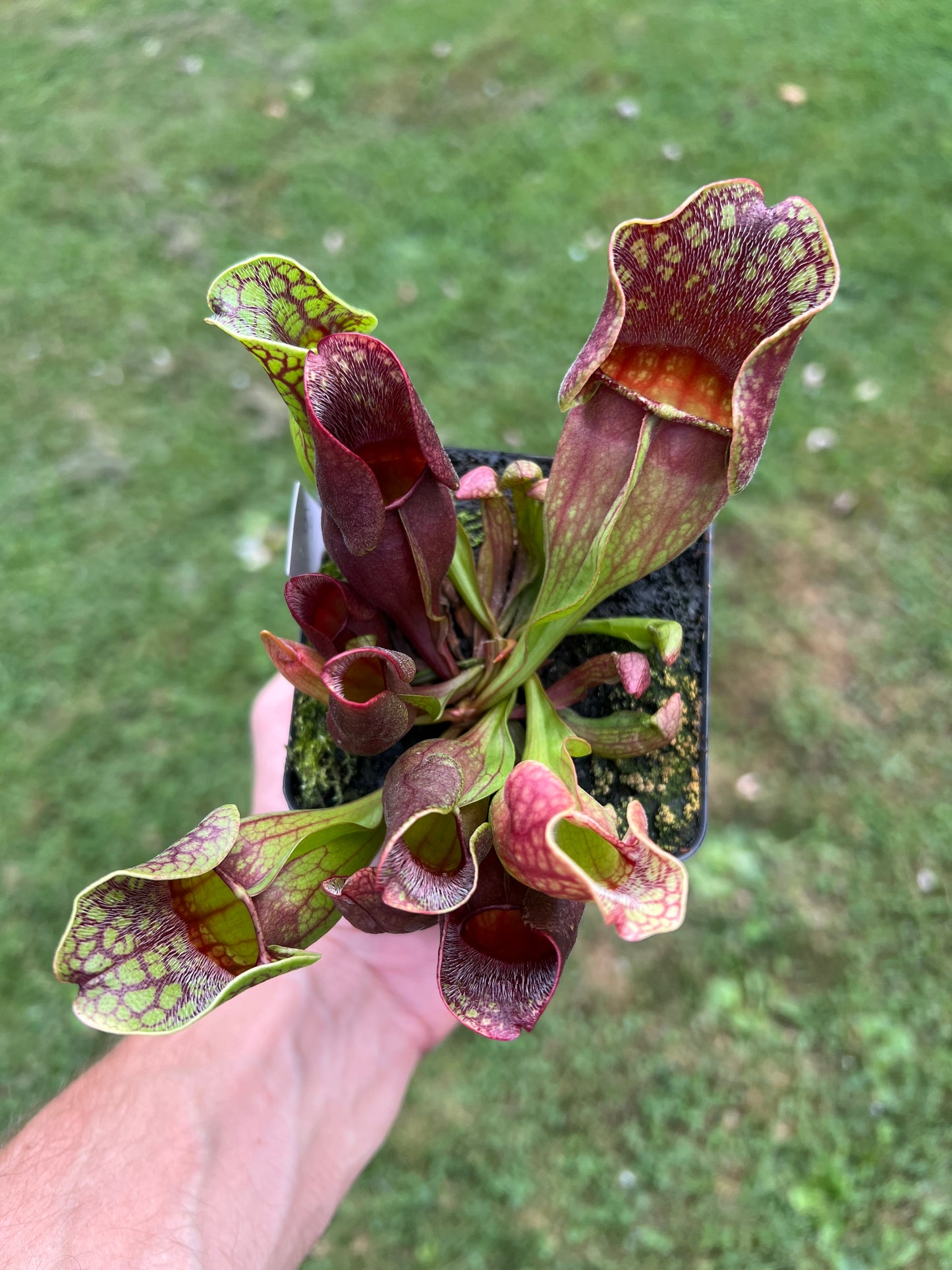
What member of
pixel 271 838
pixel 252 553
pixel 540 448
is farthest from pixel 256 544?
pixel 271 838

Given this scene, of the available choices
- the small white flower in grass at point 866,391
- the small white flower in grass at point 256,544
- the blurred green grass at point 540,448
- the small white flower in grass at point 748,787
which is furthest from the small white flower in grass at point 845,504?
the small white flower in grass at point 256,544

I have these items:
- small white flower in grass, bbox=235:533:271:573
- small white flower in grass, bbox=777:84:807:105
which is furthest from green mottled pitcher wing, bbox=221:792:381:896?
small white flower in grass, bbox=777:84:807:105

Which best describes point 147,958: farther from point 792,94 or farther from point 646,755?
point 792,94

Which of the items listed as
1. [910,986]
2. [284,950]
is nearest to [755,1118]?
[910,986]

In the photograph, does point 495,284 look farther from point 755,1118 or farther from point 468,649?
point 755,1118

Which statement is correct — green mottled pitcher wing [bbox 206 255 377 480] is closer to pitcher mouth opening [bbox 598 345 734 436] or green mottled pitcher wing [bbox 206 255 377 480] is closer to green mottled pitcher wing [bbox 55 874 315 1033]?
pitcher mouth opening [bbox 598 345 734 436]

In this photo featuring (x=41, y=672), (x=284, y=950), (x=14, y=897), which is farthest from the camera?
(x=41, y=672)
